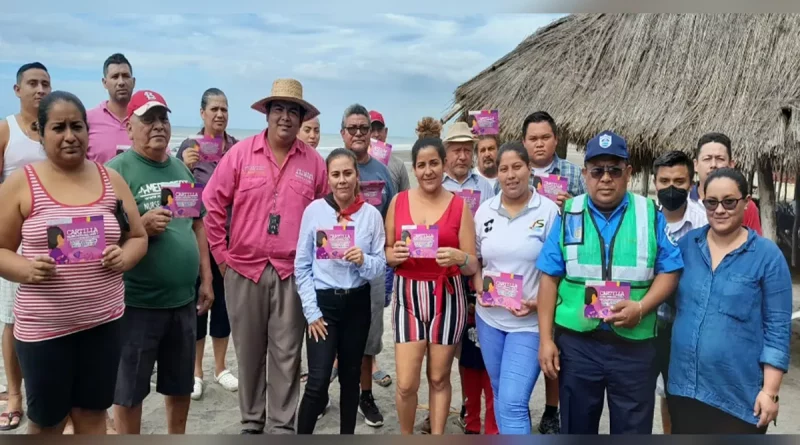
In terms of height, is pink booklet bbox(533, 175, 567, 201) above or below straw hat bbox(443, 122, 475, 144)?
below

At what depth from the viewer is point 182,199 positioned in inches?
115

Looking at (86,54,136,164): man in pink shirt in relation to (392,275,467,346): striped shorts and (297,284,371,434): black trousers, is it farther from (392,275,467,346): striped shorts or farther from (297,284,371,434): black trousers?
(392,275,467,346): striped shorts

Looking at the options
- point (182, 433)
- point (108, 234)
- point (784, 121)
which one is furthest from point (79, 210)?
point (784, 121)

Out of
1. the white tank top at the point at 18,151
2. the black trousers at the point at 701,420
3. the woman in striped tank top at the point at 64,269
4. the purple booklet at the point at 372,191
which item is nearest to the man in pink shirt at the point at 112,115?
the white tank top at the point at 18,151

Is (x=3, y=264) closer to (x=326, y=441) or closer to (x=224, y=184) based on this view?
(x=224, y=184)

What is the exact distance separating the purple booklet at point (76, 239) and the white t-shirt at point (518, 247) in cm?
193

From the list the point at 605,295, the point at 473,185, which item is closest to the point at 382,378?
the point at 473,185

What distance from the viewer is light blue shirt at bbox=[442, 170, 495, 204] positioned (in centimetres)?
398

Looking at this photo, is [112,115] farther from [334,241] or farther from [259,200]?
[334,241]

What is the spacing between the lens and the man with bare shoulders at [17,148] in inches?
130

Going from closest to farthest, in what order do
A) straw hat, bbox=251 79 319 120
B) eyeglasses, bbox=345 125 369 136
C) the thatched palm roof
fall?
1. straw hat, bbox=251 79 319 120
2. eyeglasses, bbox=345 125 369 136
3. the thatched palm roof

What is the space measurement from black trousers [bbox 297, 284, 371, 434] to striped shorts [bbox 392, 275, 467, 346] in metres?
0.22

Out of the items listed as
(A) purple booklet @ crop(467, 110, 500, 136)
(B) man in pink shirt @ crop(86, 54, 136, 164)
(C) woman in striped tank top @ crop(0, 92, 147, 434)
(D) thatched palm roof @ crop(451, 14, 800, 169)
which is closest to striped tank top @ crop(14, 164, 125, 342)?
(C) woman in striped tank top @ crop(0, 92, 147, 434)

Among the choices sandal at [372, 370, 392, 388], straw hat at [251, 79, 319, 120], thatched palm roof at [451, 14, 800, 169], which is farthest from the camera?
thatched palm roof at [451, 14, 800, 169]
